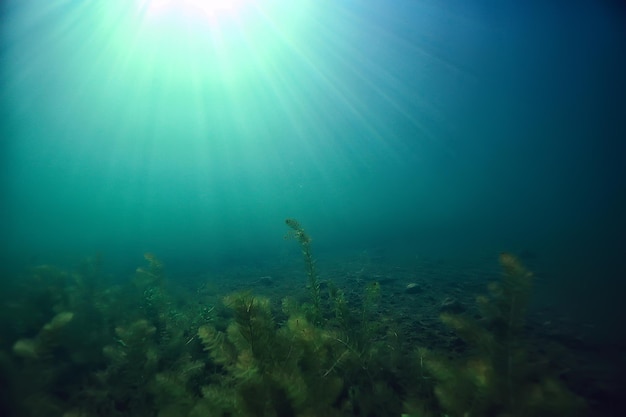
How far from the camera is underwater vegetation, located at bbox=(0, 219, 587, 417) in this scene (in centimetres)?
186

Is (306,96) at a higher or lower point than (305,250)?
higher

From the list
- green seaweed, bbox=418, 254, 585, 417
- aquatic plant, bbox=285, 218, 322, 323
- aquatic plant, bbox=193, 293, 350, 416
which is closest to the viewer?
green seaweed, bbox=418, 254, 585, 417

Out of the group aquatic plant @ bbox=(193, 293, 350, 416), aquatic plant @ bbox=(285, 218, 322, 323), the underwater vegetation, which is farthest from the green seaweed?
aquatic plant @ bbox=(285, 218, 322, 323)

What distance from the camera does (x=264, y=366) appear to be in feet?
6.81

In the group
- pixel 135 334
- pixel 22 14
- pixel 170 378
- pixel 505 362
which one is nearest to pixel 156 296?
pixel 135 334

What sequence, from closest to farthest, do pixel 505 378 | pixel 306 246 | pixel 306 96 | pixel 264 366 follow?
pixel 505 378, pixel 264 366, pixel 306 246, pixel 306 96

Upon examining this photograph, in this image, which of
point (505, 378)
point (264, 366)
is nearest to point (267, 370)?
point (264, 366)

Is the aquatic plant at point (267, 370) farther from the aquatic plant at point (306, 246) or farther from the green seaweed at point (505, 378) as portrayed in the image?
the aquatic plant at point (306, 246)

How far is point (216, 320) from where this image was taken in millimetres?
4734

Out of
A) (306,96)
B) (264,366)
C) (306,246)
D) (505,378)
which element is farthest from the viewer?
(306,96)

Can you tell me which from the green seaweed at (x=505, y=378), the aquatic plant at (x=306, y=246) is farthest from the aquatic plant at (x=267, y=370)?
the aquatic plant at (x=306, y=246)

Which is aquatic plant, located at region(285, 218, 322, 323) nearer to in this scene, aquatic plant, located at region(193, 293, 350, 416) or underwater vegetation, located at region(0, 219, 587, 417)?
underwater vegetation, located at region(0, 219, 587, 417)

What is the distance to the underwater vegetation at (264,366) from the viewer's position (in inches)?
73.2

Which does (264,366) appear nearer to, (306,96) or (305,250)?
(305,250)
